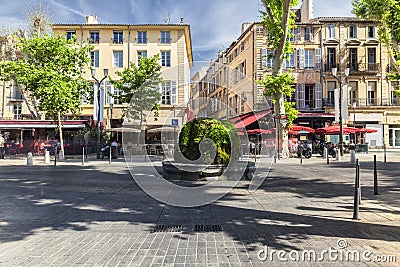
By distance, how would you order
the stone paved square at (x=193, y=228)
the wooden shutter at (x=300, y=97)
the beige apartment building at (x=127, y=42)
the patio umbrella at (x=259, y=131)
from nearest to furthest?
the stone paved square at (x=193, y=228) < the patio umbrella at (x=259, y=131) < the wooden shutter at (x=300, y=97) < the beige apartment building at (x=127, y=42)

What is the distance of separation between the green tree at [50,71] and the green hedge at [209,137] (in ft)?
46.6

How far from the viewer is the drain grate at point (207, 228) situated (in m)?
4.94

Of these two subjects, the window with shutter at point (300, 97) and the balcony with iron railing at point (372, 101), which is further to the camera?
the balcony with iron railing at point (372, 101)

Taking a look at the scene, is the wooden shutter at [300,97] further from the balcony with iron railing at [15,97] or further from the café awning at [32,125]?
the balcony with iron railing at [15,97]

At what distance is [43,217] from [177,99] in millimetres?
6788

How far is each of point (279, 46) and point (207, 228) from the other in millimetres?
15608

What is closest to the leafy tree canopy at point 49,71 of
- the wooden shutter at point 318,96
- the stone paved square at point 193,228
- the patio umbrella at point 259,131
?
the patio umbrella at point 259,131

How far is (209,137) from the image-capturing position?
9.99 m

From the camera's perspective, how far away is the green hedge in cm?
1003

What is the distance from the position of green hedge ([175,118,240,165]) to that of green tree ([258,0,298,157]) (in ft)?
29.0

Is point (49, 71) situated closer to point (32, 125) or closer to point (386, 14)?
point (32, 125)

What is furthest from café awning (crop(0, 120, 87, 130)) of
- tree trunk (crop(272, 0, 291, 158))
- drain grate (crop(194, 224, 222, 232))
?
drain grate (crop(194, 224, 222, 232))

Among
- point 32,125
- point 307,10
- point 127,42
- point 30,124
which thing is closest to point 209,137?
point 32,125

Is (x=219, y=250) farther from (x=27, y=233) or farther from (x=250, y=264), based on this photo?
(x=27, y=233)
